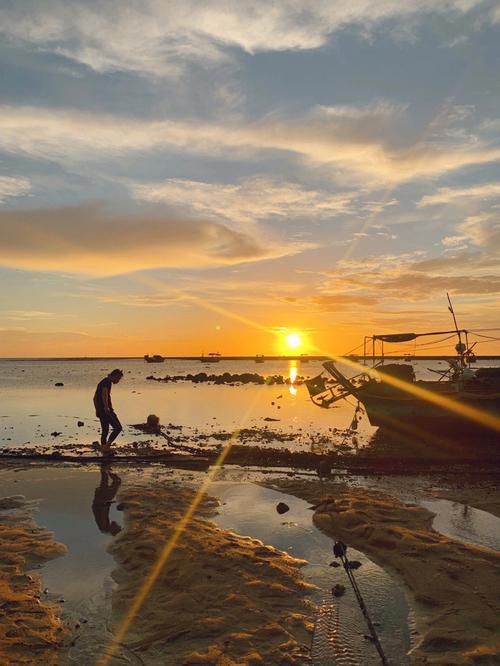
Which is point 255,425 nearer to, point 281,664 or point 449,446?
point 449,446

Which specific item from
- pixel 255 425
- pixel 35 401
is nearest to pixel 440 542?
pixel 255 425

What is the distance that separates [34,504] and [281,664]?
8584 millimetres

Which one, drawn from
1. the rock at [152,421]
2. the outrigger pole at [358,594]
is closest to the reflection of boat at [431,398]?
the rock at [152,421]

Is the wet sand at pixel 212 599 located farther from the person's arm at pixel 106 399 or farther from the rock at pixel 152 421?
the rock at pixel 152 421

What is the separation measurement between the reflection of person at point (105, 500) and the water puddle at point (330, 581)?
224cm

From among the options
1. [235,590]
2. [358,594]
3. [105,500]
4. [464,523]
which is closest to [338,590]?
[358,594]

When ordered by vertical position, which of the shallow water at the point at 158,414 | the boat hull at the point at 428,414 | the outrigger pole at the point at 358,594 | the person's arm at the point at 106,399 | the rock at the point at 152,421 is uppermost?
the person's arm at the point at 106,399

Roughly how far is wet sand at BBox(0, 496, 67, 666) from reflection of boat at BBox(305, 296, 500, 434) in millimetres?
17263

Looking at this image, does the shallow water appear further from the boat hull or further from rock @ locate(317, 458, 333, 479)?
rock @ locate(317, 458, 333, 479)

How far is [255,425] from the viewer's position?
29062 millimetres

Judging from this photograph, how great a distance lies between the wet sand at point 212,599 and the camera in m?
5.81

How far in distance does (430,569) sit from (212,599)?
3522 mm

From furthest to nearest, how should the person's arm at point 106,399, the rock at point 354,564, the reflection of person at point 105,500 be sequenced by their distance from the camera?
the person's arm at point 106,399 → the reflection of person at point 105,500 → the rock at point 354,564

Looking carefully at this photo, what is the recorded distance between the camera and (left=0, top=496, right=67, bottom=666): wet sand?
571 centimetres
